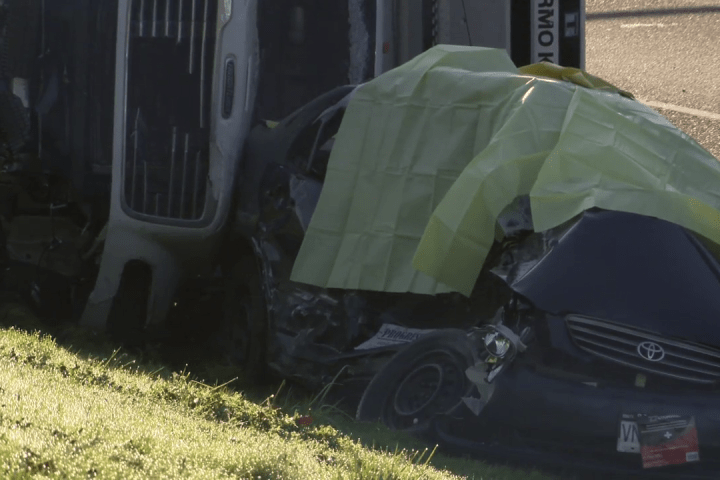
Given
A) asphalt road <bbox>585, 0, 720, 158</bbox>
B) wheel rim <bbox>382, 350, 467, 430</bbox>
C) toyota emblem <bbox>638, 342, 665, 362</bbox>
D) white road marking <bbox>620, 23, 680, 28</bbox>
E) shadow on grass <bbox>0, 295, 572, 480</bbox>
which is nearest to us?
toyota emblem <bbox>638, 342, 665, 362</bbox>

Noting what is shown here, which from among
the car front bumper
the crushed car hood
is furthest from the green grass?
the crushed car hood

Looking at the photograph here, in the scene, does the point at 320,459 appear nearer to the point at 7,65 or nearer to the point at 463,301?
the point at 463,301

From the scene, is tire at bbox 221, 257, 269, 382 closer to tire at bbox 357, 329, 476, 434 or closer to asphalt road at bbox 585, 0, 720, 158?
tire at bbox 357, 329, 476, 434

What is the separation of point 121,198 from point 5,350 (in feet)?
4.52

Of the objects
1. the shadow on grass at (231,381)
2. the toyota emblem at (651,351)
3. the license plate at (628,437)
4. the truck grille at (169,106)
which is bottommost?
the shadow on grass at (231,381)

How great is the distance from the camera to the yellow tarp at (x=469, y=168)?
471 centimetres

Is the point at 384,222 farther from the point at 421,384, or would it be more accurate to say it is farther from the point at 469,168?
the point at 421,384

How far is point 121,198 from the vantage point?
251 inches

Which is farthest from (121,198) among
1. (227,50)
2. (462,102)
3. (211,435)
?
(211,435)

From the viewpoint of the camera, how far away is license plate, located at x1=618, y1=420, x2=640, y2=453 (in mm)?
4281

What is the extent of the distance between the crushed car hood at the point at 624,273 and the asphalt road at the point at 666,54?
321 inches

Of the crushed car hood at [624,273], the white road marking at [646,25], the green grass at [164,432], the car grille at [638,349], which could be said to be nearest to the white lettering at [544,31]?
the white road marking at [646,25]

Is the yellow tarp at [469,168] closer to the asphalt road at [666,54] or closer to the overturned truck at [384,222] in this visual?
the overturned truck at [384,222]

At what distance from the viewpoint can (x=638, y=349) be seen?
14.4 ft
